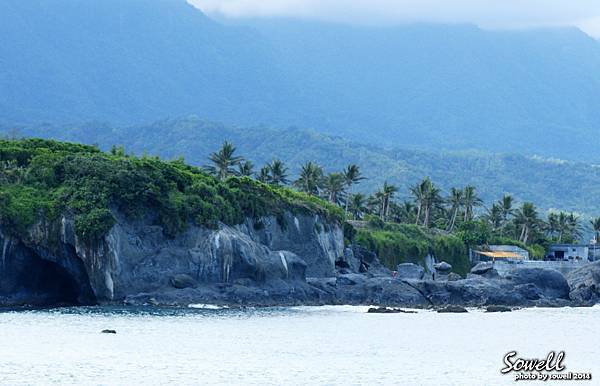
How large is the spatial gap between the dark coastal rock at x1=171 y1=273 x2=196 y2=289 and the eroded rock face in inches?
3.0

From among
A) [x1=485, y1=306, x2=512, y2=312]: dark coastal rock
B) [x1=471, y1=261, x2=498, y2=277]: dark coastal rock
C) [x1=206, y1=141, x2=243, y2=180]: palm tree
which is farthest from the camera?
[x1=206, y1=141, x2=243, y2=180]: palm tree

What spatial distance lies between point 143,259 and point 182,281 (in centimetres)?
344

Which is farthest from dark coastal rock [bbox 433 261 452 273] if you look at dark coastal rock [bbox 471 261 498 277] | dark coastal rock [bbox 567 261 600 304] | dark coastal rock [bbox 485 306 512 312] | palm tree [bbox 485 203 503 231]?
palm tree [bbox 485 203 503 231]

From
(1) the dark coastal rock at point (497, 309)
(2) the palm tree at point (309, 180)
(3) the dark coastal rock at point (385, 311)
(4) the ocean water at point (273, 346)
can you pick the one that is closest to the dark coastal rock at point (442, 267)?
(2) the palm tree at point (309, 180)

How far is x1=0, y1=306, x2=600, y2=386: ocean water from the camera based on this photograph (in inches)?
2068

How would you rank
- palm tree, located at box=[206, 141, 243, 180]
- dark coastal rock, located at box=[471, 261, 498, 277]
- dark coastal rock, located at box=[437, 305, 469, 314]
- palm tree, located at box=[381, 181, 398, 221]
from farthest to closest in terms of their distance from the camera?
palm tree, located at box=[381, 181, 398, 221] < palm tree, located at box=[206, 141, 243, 180] < dark coastal rock, located at box=[471, 261, 498, 277] < dark coastal rock, located at box=[437, 305, 469, 314]

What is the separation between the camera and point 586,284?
118m

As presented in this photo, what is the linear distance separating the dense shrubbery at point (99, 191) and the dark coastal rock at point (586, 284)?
34.2 m

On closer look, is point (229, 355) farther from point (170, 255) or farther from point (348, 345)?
point (170, 255)

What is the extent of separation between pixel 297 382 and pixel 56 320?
90.4 ft

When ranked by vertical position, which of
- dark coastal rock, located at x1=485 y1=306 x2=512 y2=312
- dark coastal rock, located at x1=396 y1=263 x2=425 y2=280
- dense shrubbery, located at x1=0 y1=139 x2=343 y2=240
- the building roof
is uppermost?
dense shrubbery, located at x1=0 y1=139 x2=343 y2=240

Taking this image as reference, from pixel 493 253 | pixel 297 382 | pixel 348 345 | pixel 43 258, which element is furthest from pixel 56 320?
pixel 493 253

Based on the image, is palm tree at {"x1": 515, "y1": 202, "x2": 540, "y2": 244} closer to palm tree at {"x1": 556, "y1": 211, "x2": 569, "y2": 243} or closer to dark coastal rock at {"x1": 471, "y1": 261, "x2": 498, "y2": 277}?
palm tree at {"x1": 556, "y1": 211, "x2": 569, "y2": 243}

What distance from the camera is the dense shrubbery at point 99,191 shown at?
8706 cm
